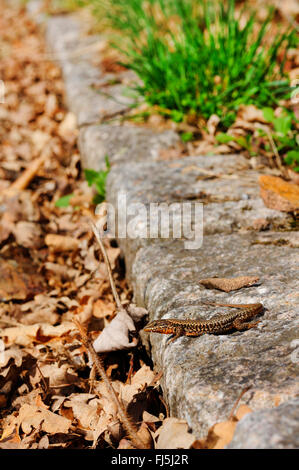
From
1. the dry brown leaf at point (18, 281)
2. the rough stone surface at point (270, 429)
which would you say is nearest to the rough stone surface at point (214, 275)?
the rough stone surface at point (270, 429)

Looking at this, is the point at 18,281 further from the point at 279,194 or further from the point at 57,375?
the point at 279,194

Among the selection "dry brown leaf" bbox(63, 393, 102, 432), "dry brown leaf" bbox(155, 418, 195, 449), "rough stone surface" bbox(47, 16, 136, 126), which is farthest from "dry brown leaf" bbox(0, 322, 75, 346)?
"rough stone surface" bbox(47, 16, 136, 126)

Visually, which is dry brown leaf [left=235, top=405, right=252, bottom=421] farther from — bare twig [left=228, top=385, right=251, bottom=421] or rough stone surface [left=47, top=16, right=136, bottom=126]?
rough stone surface [left=47, top=16, right=136, bottom=126]

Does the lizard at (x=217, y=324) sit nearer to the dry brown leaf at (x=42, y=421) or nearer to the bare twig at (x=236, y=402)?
the bare twig at (x=236, y=402)

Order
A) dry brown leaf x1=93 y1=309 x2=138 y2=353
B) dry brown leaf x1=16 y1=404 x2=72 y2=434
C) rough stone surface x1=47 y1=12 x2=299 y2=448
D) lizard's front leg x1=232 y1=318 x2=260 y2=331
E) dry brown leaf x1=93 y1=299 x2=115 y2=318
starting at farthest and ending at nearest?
dry brown leaf x1=93 y1=299 x2=115 y2=318
dry brown leaf x1=93 y1=309 x2=138 y2=353
dry brown leaf x1=16 y1=404 x2=72 y2=434
lizard's front leg x1=232 y1=318 x2=260 y2=331
rough stone surface x1=47 y1=12 x2=299 y2=448

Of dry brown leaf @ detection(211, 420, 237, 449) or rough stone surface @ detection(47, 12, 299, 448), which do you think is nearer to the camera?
dry brown leaf @ detection(211, 420, 237, 449)

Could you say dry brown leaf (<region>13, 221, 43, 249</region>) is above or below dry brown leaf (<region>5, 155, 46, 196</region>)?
below

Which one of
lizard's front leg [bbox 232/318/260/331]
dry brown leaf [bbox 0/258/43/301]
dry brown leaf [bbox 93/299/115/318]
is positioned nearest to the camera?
lizard's front leg [bbox 232/318/260/331]
